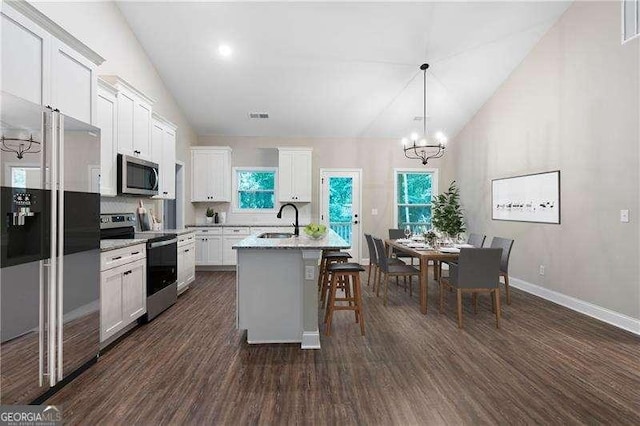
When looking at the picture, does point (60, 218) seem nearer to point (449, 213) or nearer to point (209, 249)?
point (209, 249)

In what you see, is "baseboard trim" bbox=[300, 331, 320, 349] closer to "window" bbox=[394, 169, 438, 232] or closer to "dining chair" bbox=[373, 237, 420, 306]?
"dining chair" bbox=[373, 237, 420, 306]

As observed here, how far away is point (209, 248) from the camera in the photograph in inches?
251

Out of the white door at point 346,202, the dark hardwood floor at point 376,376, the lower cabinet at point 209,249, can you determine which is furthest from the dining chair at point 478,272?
the lower cabinet at point 209,249

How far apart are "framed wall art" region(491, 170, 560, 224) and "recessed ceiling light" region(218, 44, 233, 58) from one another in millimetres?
4701

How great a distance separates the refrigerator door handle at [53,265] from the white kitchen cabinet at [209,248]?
421cm

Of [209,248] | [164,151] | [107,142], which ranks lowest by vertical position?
[209,248]

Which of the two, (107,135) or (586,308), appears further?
(586,308)

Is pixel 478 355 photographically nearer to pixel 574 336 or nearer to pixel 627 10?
pixel 574 336

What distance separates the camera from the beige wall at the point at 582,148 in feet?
11.6

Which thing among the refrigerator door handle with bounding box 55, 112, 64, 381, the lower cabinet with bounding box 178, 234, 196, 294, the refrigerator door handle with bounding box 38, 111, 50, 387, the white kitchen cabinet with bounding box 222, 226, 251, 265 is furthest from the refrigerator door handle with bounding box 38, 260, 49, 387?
the white kitchen cabinet with bounding box 222, 226, 251, 265

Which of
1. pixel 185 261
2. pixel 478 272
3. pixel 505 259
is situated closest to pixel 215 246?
pixel 185 261

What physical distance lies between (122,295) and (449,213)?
561 cm

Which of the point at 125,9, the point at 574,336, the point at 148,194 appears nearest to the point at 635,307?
the point at 574,336

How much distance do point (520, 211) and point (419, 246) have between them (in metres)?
1.92
